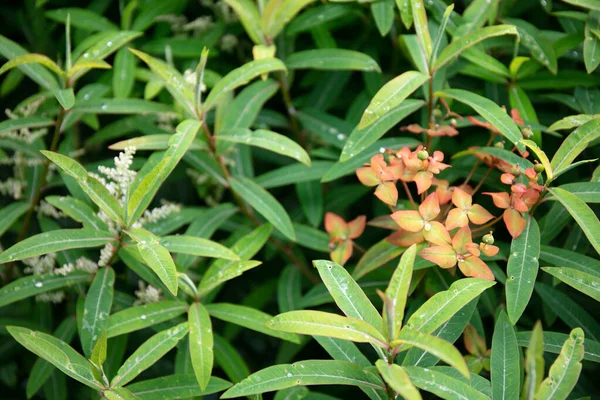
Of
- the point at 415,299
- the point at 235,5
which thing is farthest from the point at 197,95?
the point at 415,299

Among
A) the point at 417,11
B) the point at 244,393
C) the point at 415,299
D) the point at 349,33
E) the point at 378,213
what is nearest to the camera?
the point at 244,393

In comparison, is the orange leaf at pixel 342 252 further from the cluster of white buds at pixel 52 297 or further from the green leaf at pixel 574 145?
the cluster of white buds at pixel 52 297

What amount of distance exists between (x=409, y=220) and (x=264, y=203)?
0.44 metres

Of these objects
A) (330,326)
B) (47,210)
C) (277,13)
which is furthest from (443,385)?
(47,210)

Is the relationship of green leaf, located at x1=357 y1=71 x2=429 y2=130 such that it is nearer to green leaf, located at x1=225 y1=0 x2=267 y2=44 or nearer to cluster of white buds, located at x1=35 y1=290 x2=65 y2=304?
green leaf, located at x1=225 y1=0 x2=267 y2=44

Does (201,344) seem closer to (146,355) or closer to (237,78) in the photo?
(146,355)

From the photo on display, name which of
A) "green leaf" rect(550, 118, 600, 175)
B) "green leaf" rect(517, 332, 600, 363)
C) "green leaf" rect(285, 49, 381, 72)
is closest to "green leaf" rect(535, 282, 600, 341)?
"green leaf" rect(517, 332, 600, 363)

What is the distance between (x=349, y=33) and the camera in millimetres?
2020

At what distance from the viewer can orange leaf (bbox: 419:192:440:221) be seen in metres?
1.22

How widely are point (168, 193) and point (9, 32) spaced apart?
85 centimetres

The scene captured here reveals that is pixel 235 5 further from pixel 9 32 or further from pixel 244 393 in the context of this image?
pixel 9 32

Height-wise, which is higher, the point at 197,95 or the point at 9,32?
the point at 9,32

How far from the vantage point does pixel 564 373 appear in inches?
39.3

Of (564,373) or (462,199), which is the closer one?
(564,373)
